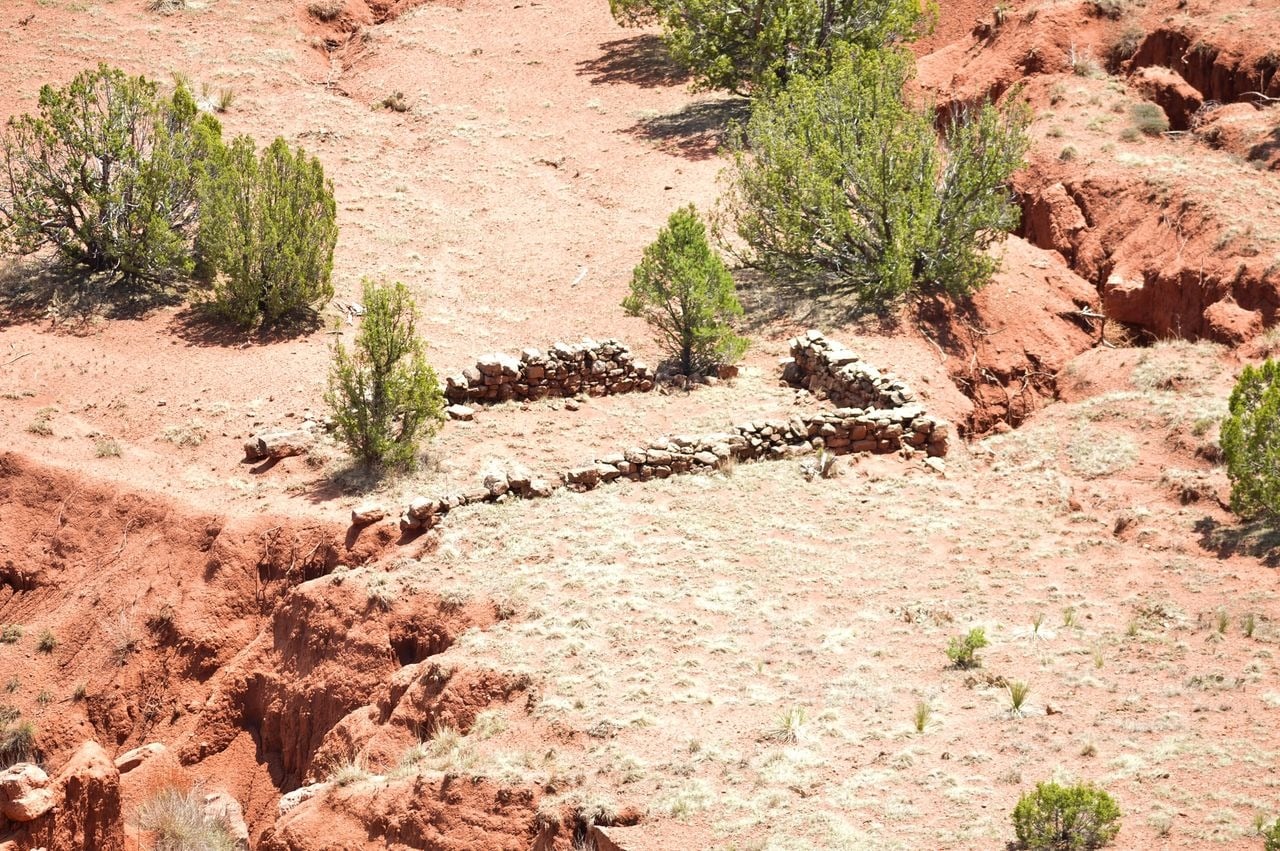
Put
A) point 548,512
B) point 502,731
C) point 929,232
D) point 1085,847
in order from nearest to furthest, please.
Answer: point 1085,847
point 502,731
point 548,512
point 929,232

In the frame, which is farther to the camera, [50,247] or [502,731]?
[50,247]

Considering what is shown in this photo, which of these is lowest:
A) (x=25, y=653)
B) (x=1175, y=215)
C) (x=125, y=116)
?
(x=25, y=653)

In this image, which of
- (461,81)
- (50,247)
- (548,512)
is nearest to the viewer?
(548,512)

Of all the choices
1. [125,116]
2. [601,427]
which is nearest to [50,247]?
[125,116]

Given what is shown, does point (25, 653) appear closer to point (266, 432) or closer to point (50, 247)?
point (266, 432)

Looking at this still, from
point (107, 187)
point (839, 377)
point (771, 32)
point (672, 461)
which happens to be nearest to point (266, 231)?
point (107, 187)

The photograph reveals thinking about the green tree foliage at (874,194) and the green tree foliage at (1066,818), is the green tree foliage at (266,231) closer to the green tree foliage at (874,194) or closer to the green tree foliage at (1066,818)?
the green tree foliage at (874,194)

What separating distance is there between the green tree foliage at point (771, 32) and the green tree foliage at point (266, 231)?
10.2 m

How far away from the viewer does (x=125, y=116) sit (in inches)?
803

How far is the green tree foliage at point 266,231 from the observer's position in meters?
18.9

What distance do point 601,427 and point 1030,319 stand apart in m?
6.79

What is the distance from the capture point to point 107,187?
65.6 feet

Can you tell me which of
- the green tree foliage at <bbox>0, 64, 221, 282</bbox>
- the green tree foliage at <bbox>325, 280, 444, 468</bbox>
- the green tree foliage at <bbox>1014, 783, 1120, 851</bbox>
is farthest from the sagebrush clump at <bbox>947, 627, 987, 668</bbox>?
the green tree foliage at <bbox>0, 64, 221, 282</bbox>

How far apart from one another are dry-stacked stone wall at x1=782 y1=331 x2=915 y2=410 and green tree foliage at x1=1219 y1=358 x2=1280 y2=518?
3995 millimetres
